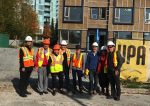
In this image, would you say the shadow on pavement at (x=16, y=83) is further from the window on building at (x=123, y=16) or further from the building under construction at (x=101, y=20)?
the window on building at (x=123, y=16)

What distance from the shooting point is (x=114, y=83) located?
14211 millimetres

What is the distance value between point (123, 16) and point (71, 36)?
7.57 m

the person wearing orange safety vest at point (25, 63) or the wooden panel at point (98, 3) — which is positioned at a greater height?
the wooden panel at point (98, 3)

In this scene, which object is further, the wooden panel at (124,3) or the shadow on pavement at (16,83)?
the wooden panel at (124,3)

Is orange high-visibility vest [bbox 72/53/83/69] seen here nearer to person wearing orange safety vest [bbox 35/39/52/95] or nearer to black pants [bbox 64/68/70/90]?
black pants [bbox 64/68/70/90]

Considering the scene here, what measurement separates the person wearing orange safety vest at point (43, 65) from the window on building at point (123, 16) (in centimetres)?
4552

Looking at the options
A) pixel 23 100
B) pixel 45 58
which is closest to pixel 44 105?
pixel 23 100

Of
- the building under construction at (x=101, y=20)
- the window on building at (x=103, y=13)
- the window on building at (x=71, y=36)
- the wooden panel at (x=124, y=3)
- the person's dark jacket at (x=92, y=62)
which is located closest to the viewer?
the person's dark jacket at (x=92, y=62)

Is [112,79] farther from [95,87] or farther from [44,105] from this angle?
[44,105]

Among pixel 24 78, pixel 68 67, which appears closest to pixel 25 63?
pixel 24 78

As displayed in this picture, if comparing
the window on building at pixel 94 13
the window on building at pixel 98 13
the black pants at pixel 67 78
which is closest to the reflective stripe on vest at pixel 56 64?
the black pants at pixel 67 78

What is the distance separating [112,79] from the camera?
1422 centimetres

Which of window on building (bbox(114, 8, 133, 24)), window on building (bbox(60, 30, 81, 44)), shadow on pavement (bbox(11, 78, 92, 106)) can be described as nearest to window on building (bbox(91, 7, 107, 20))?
window on building (bbox(114, 8, 133, 24))

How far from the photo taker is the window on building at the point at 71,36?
58.8 m
